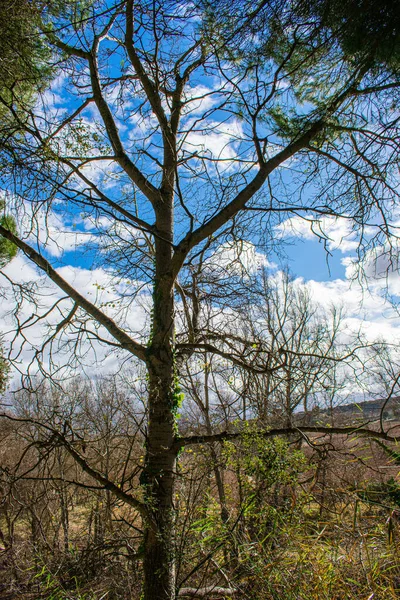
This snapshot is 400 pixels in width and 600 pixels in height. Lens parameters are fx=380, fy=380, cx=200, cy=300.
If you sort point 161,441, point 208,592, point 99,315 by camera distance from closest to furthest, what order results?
point 208,592 < point 161,441 < point 99,315

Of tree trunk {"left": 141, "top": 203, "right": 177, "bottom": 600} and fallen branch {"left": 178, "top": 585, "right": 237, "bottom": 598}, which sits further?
tree trunk {"left": 141, "top": 203, "right": 177, "bottom": 600}

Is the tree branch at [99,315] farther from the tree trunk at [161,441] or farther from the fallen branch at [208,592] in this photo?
the fallen branch at [208,592]

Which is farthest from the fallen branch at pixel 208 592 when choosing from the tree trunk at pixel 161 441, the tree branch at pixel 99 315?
the tree branch at pixel 99 315

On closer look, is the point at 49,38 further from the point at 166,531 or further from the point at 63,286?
the point at 166,531

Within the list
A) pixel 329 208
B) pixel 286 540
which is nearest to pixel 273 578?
pixel 286 540

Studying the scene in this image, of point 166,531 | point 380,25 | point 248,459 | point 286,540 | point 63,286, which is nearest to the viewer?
point 380,25

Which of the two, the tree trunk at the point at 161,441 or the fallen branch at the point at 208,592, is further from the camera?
the tree trunk at the point at 161,441

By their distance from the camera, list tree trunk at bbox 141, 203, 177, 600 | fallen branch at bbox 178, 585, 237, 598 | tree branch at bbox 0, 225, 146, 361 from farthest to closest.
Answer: tree branch at bbox 0, 225, 146, 361, tree trunk at bbox 141, 203, 177, 600, fallen branch at bbox 178, 585, 237, 598

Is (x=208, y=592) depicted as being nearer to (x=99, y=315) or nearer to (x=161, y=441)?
(x=161, y=441)

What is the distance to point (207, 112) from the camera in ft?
10.9

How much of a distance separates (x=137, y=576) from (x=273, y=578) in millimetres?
2042

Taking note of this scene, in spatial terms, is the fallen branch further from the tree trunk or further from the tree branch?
the tree branch

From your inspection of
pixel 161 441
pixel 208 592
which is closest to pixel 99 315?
pixel 161 441

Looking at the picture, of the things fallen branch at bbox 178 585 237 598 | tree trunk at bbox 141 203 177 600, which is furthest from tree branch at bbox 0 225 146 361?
fallen branch at bbox 178 585 237 598
